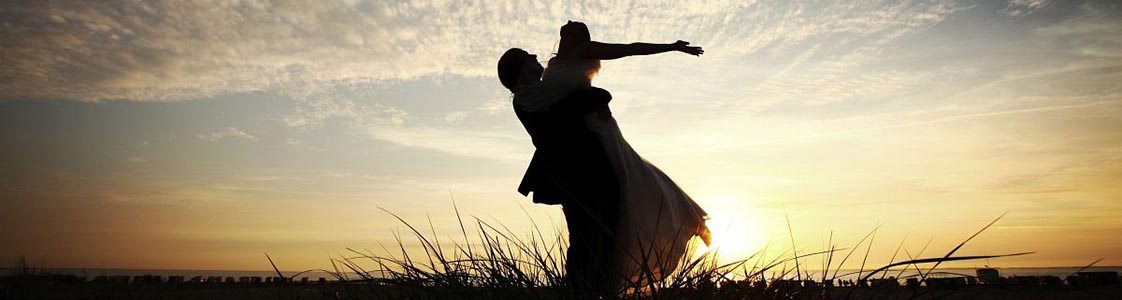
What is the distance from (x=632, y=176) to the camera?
336cm

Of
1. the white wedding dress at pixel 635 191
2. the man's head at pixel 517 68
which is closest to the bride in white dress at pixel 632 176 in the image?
the white wedding dress at pixel 635 191

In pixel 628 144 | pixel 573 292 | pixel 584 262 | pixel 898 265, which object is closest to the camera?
pixel 898 265

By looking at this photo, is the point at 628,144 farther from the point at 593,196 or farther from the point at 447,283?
the point at 447,283

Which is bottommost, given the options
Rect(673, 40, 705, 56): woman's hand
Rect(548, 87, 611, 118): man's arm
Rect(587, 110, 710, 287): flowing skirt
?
Rect(587, 110, 710, 287): flowing skirt

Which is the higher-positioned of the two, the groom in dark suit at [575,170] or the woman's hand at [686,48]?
the woman's hand at [686,48]

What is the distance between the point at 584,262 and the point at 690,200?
849 millimetres

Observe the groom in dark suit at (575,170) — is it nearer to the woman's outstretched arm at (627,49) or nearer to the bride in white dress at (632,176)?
A: the bride in white dress at (632,176)

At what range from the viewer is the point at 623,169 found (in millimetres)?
3334

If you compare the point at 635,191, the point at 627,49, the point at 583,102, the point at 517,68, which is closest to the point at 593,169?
the point at 635,191

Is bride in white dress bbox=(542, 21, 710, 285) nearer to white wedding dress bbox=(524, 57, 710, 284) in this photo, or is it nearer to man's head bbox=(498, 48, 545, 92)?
white wedding dress bbox=(524, 57, 710, 284)

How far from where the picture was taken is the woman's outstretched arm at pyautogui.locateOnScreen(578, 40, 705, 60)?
3.26m

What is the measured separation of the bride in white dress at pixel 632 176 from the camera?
10.7 feet

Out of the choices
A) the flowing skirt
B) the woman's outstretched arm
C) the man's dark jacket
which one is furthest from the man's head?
the flowing skirt

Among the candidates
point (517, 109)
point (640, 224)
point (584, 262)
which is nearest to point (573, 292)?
point (584, 262)
